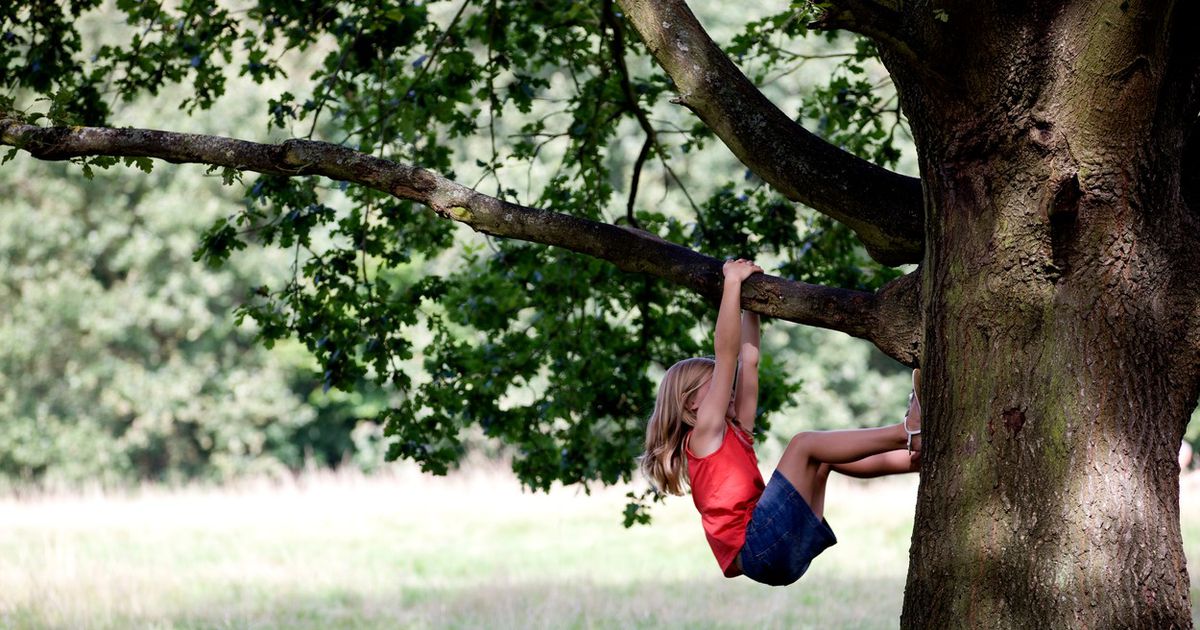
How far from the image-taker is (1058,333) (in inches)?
134

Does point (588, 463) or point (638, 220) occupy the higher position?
point (638, 220)

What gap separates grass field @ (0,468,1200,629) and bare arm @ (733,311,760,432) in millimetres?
4553

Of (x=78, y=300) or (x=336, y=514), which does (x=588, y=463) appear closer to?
(x=336, y=514)

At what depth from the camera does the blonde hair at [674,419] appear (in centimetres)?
479

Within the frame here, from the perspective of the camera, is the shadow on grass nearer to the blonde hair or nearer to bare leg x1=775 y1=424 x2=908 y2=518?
the blonde hair

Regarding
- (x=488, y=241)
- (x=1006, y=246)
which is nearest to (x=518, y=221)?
(x=1006, y=246)

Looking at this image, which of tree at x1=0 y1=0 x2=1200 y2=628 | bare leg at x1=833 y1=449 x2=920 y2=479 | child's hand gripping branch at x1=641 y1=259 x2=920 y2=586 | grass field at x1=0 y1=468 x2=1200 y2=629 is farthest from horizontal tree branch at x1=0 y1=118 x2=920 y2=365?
grass field at x1=0 y1=468 x2=1200 y2=629

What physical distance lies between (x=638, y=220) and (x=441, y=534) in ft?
31.8

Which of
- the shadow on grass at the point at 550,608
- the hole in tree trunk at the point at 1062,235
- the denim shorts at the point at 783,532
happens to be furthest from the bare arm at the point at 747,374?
the shadow on grass at the point at 550,608

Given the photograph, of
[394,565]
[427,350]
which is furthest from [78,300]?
[427,350]

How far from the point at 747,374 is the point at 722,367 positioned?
25 centimetres

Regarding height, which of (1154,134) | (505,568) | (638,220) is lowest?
(505,568)

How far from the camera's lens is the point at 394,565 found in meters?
13.4

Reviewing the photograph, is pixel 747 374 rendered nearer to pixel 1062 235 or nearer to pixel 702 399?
pixel 702 399
